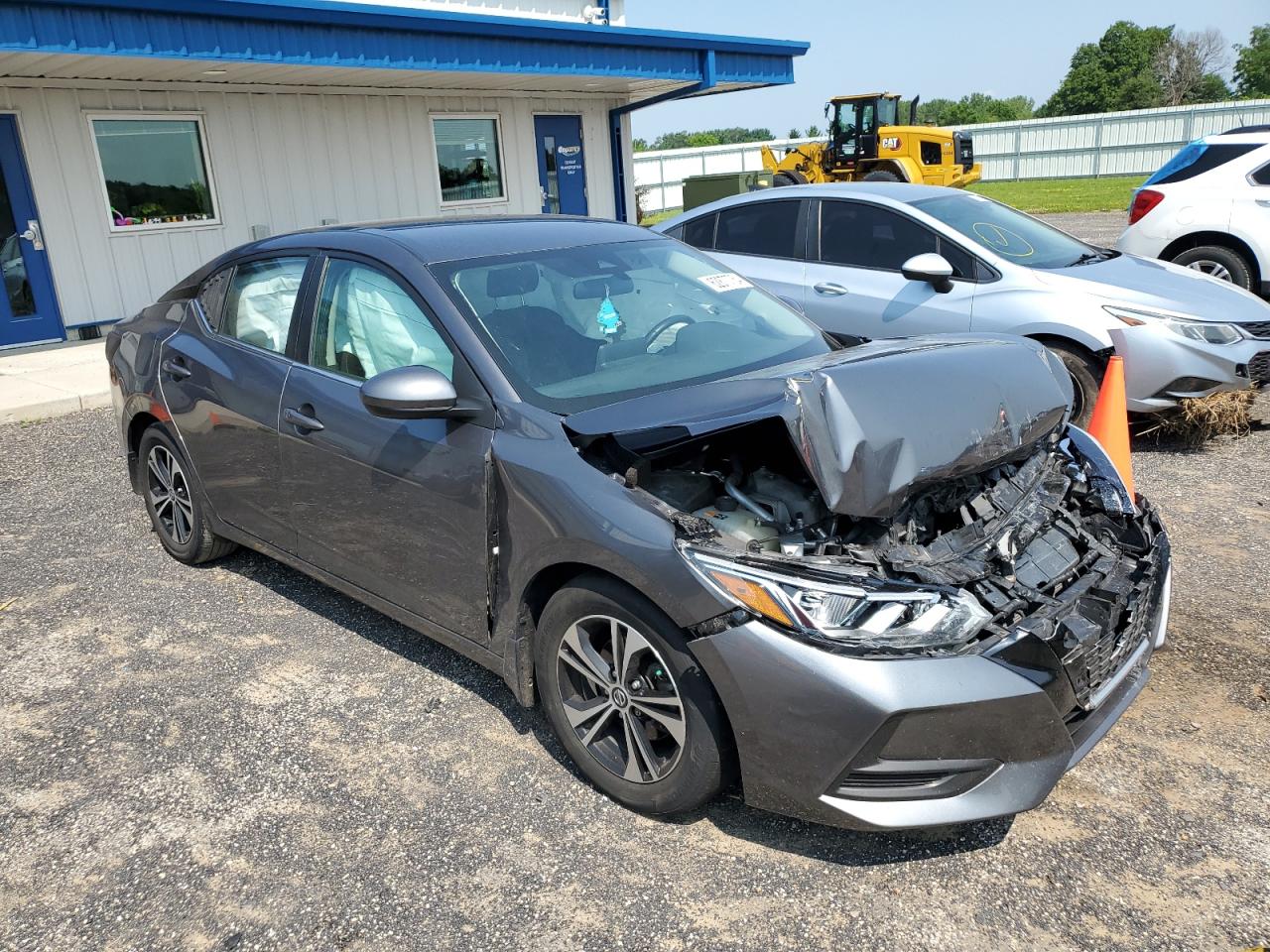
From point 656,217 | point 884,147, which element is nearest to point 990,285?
point 884,147

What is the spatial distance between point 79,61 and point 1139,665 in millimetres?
10903

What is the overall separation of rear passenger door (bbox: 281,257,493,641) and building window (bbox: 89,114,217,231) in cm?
915

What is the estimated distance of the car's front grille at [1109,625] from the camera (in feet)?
8.38

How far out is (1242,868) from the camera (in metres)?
2.61

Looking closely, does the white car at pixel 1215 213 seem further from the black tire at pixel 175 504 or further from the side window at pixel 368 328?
the black tire at pixel 175 504

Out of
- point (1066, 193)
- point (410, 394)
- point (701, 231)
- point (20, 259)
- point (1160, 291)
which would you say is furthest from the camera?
point (1066, 193)

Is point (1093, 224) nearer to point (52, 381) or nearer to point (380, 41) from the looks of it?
point (380, 41)

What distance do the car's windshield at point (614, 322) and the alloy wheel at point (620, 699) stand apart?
0.73m

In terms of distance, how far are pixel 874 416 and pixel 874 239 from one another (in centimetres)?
438

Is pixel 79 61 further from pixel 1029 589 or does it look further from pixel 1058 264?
pixel 1029 589

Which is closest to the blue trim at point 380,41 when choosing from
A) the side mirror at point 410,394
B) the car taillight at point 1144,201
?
the car taillight at point 1144,201

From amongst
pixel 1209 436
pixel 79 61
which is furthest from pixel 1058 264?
pixel 79 61

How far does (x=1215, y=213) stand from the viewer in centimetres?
875

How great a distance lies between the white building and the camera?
9.91m
